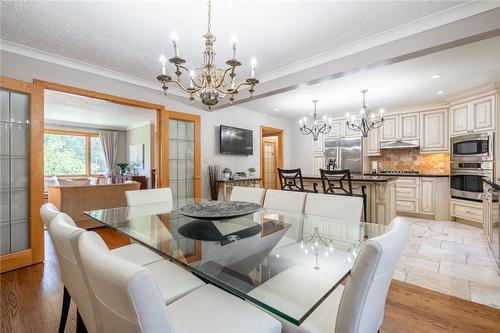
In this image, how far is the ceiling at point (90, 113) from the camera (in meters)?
4.97

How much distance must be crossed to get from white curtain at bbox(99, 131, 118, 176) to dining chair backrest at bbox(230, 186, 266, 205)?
733 centimetres

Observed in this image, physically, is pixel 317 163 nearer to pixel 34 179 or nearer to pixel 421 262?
pixel 421 262

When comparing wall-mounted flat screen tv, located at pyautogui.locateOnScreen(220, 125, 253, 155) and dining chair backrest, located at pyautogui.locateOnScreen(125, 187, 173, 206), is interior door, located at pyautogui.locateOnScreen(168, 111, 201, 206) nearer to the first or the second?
wall-mounted flat screen tv, located at pyautogui.locateOnScreen(220, 125, 253, 155)

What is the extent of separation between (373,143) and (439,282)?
4121 millimetres

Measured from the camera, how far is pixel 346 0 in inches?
73.7

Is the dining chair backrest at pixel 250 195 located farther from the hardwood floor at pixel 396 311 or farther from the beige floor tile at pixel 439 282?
the beige floor tile at pixel 439 282

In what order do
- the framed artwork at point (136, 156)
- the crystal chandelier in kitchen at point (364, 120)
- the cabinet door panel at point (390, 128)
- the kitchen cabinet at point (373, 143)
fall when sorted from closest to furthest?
the crystal chandelier in kitchen at point (364, 120)
the cabinet door panel at point (390, 128)
the kitchen cabinet at point (373, 143)
the framed artwork at point (136, 156)

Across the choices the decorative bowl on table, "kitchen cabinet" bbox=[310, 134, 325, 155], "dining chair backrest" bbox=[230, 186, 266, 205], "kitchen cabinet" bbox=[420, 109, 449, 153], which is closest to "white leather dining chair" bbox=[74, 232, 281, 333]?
the decorative bowl on table

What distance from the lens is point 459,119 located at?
176 inches

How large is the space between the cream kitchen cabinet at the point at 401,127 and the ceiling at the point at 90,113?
5.78 metres

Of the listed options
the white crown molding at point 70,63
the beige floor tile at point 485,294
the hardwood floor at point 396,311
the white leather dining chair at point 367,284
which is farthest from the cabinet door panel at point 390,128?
the white leather dining chair at point 367,284

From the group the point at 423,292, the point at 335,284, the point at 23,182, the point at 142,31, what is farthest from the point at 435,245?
the point at 23,182

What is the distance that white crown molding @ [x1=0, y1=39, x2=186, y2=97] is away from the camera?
256 centimetres

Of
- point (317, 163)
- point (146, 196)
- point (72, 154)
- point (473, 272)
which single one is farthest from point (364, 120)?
point (72, 154)
